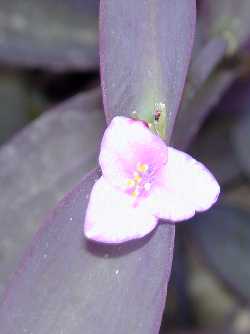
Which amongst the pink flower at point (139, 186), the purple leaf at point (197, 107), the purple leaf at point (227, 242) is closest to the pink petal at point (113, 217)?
the pink flower at point (139, 186)

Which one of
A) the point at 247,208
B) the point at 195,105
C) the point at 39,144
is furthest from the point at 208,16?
the point at 247,208

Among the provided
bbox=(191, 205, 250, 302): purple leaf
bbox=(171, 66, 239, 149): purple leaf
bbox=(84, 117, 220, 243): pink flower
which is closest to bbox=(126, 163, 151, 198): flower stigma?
bbox=(84, 117, 220, 243): pink flower

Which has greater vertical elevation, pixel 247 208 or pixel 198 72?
pixel 198 72

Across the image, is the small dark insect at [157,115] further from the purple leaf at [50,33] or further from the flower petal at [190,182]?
the purple leaf at [50,33]

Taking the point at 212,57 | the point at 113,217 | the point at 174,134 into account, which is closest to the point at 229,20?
the point at 212,57

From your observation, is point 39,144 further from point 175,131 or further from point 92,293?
point 92,293
